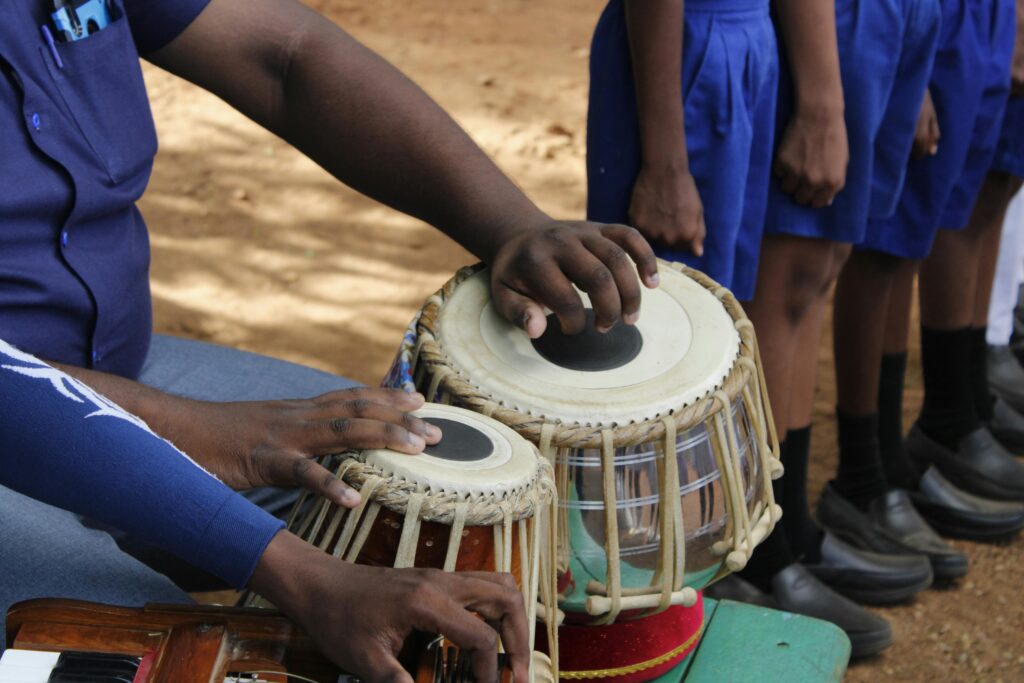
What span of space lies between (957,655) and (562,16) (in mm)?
4187

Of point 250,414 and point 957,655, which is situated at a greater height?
point 250,414

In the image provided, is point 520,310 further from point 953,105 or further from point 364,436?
point 953,105

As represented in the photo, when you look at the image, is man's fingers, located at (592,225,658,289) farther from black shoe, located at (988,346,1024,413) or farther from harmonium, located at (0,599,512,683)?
black shoe, located at (988,346,1024,413)

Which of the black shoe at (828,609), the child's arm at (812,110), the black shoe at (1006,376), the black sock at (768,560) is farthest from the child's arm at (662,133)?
the black shoe at (1006,376)

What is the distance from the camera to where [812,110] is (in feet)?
8.04

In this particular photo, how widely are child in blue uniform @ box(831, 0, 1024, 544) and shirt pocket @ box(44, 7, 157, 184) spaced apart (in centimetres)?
187

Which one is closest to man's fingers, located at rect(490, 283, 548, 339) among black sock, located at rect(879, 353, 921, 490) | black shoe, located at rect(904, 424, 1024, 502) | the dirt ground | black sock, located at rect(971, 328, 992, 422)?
the dirt ground

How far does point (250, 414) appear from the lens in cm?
144

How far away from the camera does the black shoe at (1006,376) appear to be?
3633 mm

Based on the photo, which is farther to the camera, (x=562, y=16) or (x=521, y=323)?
(x=562, y=16)

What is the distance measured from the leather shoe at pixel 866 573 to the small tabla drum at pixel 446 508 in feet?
5.34

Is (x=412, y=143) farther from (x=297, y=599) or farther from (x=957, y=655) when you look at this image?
(x=957, y=655)

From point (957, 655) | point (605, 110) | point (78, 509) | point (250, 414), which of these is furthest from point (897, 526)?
point (78, 509)

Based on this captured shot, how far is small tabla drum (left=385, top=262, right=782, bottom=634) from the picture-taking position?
1544mm
